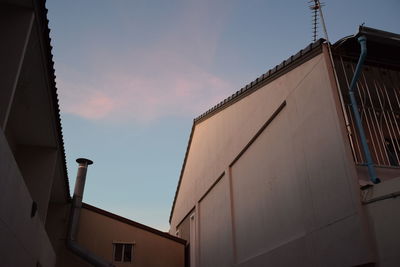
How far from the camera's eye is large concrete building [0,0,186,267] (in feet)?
15.7

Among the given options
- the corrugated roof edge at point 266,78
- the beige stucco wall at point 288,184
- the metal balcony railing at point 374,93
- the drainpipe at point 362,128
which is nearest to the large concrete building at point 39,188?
the beige stucco wall at point 288,184

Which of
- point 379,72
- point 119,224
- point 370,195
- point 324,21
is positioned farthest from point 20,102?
point 119,224

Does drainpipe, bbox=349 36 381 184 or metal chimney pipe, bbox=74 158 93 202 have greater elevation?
metal chimney pipe, bbox=74 158 93 202

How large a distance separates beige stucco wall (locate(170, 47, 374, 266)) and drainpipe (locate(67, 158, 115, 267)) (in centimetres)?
351

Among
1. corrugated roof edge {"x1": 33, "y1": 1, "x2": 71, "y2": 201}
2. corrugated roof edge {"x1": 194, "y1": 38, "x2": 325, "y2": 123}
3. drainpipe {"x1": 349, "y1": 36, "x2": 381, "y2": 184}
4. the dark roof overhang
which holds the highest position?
corrugated roof edge {"x1": 194, "y1": 38, "x2": 325, "y2": 123}

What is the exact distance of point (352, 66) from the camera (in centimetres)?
642

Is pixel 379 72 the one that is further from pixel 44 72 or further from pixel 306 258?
pixel 44 72

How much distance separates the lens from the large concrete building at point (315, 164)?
15.9 feet

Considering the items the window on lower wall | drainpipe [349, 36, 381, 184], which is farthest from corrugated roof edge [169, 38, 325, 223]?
the window on lower wall

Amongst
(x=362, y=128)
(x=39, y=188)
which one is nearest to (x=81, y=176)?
(x=39, y=188)

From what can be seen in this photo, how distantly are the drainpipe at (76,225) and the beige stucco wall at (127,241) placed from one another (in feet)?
2.11

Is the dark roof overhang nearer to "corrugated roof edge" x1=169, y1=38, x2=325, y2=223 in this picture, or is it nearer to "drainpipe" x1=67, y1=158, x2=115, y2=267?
"corrugated roof edge" x1=169, y1=38, x2=325, y2=223

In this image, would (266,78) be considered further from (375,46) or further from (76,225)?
(76,225)

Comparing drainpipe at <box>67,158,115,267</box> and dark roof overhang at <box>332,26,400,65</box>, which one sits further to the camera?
drainpipe at <box>67,158,115,267</box>
